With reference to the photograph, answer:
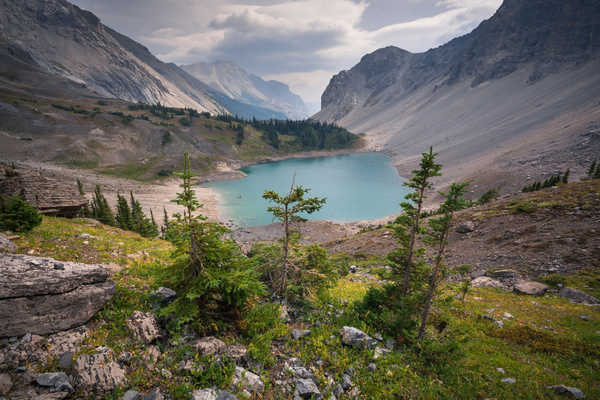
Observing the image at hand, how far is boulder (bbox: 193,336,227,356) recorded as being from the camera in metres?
7.12

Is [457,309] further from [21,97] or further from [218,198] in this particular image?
[21,97]

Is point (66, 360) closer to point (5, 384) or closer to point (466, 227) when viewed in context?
point (5, 384)

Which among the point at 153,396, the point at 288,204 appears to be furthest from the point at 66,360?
the point at 288,204

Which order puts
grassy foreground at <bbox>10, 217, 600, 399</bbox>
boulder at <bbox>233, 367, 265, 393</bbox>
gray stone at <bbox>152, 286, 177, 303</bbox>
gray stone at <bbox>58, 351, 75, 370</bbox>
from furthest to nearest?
gray stone at <bbox>152, 286, 177, 303</bbox>
grassy foreground at <bbox>10, 217, 600, 399</bbox>
boulder at <bbox>233, 367, 265, 393</bbox>
gray stone at <bbox>58, 351, 75, 370</bbox>

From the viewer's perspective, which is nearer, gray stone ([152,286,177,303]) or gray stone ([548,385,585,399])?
gray stone ([548,385,585,399])

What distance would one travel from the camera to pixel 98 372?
5738mm

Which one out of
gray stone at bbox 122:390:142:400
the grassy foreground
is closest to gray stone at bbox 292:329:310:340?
the grassy foreground

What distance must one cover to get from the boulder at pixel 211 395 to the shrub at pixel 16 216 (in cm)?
1278

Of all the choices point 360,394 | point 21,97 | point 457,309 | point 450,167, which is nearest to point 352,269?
point 457,309

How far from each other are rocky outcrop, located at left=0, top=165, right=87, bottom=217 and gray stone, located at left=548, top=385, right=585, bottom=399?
99.3ft

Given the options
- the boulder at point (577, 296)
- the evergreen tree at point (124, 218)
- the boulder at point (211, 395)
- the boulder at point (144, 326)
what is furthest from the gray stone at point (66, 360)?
the evergreen tree at point (124, 218)

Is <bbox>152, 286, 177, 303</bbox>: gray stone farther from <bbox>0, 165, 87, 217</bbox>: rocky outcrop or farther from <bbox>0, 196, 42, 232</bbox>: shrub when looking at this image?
<bbox>0, 165, 87, 217</bbox>: rocky outcrop

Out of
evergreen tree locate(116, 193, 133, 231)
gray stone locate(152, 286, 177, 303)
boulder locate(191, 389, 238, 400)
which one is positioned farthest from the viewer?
evergreen tree locate(116, 193, 133, 231)

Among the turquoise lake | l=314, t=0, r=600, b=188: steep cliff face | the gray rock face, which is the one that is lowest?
the turquoise lake
